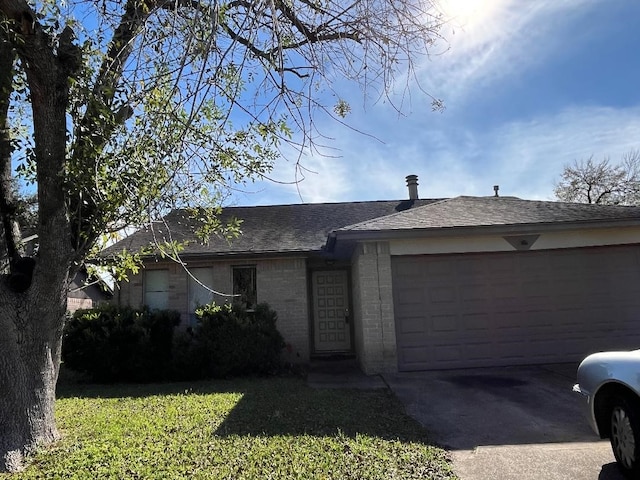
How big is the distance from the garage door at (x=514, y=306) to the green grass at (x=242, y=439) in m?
2.35

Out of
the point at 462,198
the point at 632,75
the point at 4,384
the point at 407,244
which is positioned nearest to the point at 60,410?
the point at 4,384

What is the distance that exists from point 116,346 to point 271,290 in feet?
12.8

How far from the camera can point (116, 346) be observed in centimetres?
991

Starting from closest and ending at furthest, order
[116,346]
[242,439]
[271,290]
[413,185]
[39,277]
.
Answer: [39,277] < [242,439] < [116,346] < [271,290] < [413,185]

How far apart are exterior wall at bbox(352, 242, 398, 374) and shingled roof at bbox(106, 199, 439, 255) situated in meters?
2.54

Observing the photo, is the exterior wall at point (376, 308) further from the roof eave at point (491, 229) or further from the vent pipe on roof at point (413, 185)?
the vent pipe on roof at point (413, 185)

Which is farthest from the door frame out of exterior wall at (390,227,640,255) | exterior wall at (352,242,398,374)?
exterior wall at (390,227,640,255)

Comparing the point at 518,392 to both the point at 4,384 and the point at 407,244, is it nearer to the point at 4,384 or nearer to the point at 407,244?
the point at 407,244

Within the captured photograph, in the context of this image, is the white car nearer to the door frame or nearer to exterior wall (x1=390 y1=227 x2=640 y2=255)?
exterior wall (x1=390 y1=227 x2=640 y2=255)

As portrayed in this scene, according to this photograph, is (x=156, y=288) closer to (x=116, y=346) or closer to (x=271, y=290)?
(x=116, y=346)

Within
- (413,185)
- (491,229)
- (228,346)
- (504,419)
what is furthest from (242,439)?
(413,185)

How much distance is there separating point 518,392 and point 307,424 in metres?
3.65

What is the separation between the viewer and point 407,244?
9.64 metres

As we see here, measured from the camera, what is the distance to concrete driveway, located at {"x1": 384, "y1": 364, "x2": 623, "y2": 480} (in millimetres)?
4328
